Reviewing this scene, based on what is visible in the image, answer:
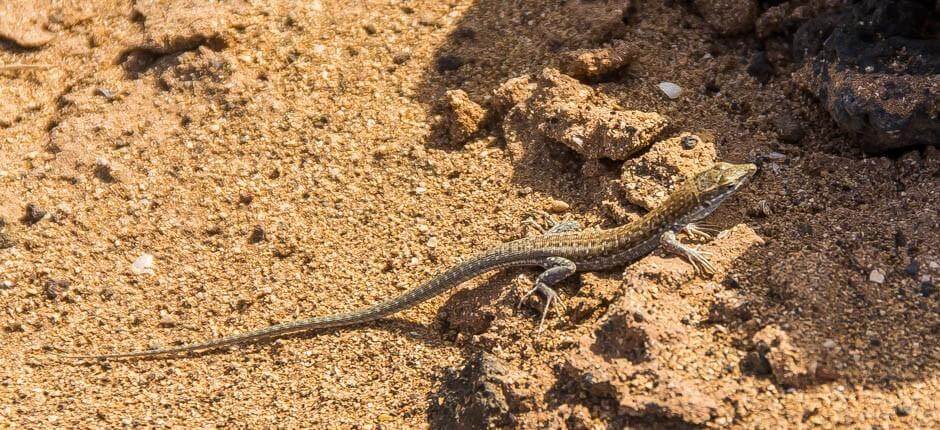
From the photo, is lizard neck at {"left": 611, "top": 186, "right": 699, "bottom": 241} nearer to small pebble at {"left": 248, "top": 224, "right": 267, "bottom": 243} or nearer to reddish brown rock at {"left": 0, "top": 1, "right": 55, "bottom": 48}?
small pebble at {"left": 248, "top": 224, "right": 267, "bottom": 243}

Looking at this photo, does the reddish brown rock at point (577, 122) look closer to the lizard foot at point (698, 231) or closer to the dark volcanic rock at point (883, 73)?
the lizard foot at point (698, 231)

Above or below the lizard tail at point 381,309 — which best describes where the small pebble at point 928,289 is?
above

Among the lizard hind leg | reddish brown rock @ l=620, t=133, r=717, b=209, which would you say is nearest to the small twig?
the lizard hind leg

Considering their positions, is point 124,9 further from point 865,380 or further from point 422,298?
point 865,380

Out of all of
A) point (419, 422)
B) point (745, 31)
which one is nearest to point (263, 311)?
point (419, 422)

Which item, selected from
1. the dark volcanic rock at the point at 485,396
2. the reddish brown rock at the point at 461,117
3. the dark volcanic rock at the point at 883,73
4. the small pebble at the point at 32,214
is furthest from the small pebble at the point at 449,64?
the small pebble at the point at 32,214

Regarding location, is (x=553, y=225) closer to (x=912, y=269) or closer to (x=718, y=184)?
(x=718, y=184)
